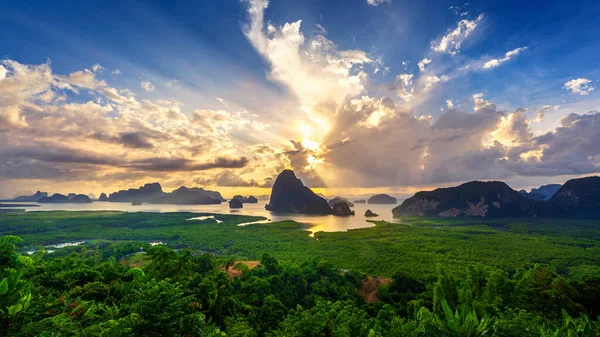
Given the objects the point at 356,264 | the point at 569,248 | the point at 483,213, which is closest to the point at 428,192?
the point at 483,213

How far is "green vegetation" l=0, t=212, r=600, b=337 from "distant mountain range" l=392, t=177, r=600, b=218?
310ft

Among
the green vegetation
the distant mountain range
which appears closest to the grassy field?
the green vegetation

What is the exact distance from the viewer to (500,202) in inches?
5758

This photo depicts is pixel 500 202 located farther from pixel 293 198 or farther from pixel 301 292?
pixel 301 292

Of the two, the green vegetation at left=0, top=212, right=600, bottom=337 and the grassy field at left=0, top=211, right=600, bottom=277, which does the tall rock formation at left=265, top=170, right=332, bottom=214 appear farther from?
the green vegetation at left=0, top=212, right=600, bottom=337

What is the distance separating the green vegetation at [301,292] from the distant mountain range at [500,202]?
94.4 metres

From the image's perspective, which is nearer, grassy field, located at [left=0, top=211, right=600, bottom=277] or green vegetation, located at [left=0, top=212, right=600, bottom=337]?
green vegetation, located at [left=0, top=212, right=600, bottom=337]

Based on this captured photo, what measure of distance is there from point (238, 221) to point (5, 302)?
103102 millimetres

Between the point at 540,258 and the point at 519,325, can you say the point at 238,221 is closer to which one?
the point at 540,258

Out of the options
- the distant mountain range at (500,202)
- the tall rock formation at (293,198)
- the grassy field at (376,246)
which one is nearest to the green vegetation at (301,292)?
the grassy field at (376,246)

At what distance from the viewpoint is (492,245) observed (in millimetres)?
57906

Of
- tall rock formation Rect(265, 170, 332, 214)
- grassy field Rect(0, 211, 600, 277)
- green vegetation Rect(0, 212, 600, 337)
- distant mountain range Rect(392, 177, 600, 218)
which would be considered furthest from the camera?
tall rock formation Rect(265, 170, 332, 214)

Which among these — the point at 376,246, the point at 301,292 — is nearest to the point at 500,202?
the point at 376,246

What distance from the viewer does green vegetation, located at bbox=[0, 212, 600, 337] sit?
24.5 feet
